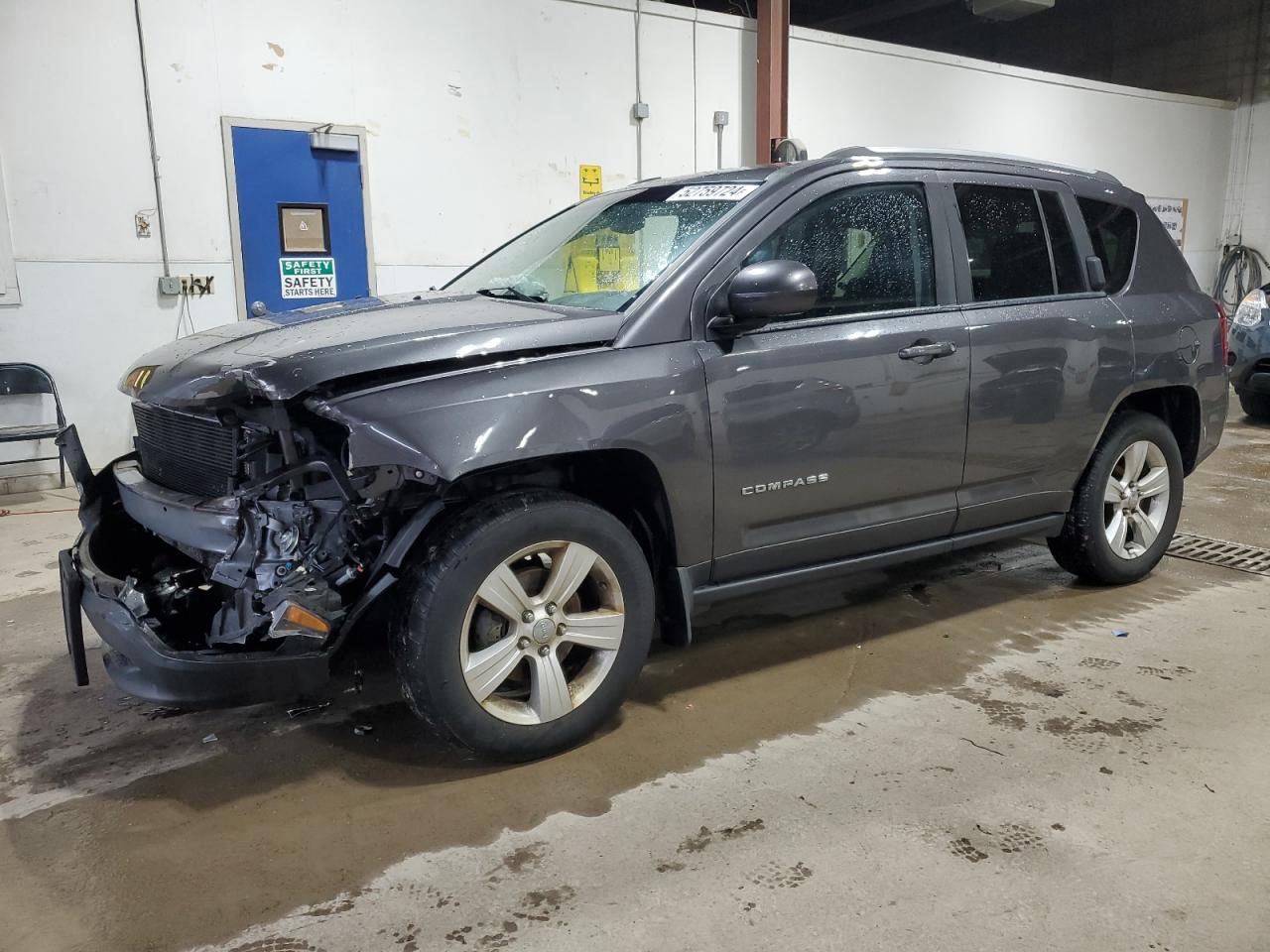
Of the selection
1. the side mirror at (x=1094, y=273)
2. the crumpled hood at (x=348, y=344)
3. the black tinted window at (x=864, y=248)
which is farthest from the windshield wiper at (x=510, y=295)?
the side mirror at (x=1094, y=273)

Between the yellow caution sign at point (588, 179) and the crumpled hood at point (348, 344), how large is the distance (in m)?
5.17

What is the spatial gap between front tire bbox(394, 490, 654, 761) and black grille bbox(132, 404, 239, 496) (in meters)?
0.62

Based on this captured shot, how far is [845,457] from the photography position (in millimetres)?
2953

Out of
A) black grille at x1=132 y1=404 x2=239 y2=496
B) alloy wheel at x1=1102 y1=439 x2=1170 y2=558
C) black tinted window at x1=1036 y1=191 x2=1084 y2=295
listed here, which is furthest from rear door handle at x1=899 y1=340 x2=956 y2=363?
black grille at x1=132 y1=404 x2=239 y2=496

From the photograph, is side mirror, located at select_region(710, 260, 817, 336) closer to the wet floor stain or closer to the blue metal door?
the wet floor stain

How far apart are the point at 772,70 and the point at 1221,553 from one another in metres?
5.78

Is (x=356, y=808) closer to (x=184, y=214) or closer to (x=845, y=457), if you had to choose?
(x=845, y=457)

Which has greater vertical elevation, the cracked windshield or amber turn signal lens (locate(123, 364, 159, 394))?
the cracked windshield

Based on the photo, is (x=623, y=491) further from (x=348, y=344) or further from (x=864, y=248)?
(x=864, y=248)

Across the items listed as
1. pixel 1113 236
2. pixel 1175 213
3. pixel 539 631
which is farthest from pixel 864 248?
pixel 1175 213

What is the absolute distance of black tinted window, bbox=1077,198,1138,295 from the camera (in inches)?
146

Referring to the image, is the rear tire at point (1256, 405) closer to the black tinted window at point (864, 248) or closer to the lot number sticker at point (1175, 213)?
the lot number sticker at point (1175, 213)

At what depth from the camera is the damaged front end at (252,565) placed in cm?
228

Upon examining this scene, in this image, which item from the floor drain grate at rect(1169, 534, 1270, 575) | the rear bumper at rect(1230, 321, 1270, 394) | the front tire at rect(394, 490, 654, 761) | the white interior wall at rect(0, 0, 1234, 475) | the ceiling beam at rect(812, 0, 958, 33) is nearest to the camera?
the front tire at rect(394, 490, 654, 761)
